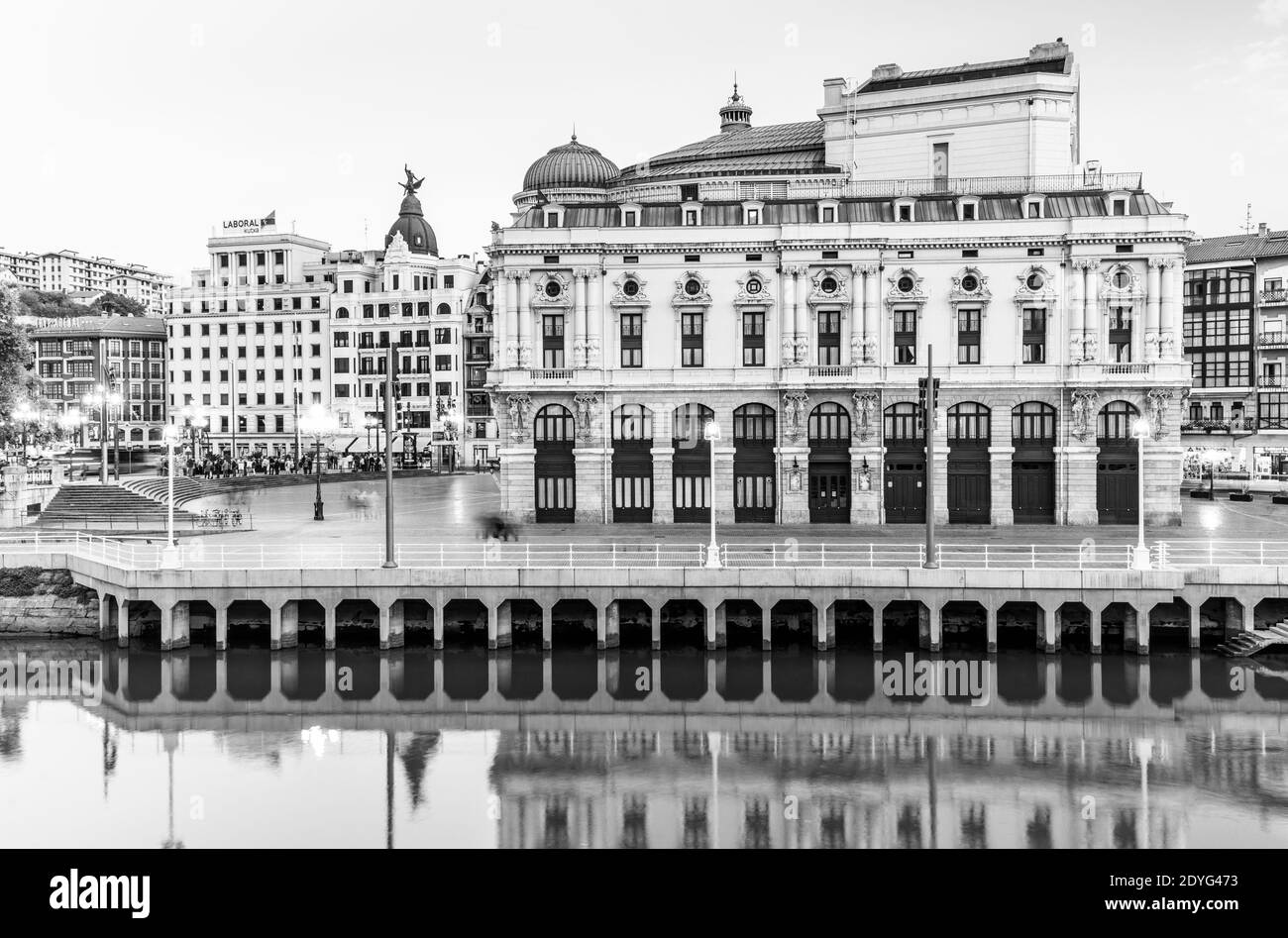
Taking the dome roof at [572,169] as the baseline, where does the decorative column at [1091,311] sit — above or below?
below

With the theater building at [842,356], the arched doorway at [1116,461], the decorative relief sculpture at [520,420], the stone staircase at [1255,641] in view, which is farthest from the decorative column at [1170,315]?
the decorative relief sculpture at [520,420]

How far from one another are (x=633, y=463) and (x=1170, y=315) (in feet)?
95.8

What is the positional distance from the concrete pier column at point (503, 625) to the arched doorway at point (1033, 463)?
3160 centimetres

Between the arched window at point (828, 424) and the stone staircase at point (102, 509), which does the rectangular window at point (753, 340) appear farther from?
the stone staircase at point (102, 509)

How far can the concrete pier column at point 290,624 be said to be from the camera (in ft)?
159

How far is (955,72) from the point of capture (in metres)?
79.9

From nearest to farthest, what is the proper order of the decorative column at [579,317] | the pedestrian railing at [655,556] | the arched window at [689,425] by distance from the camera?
1. the pedestrian railing at [655,556]
2. the arched window at [689,425]
3. the decorative column at [579,317]

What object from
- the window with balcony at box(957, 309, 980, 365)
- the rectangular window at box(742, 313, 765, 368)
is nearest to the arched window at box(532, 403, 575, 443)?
the rectangular window at box(742, 313, 765, 368)

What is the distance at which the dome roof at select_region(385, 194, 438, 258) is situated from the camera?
492ft

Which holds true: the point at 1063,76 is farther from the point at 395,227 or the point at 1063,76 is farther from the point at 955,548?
the point at 395,227

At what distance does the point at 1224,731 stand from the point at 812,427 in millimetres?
34173

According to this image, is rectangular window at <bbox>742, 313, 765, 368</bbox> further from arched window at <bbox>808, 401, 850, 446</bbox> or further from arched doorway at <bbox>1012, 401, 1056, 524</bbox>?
arched doorway at <bbox>1012, 401, 1056, 524</bbox>
